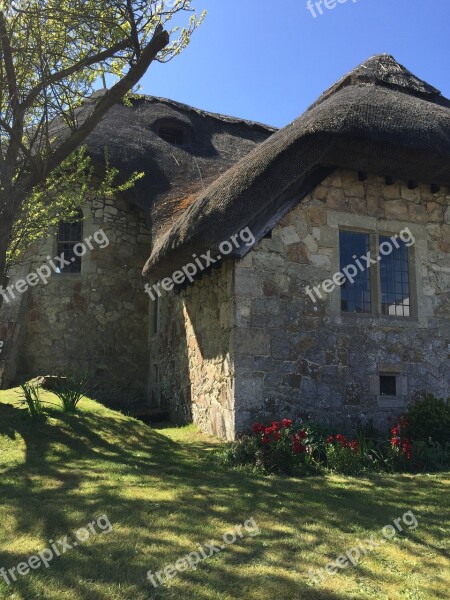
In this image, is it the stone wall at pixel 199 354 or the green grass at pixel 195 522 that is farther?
the stone wall at pixel 199 354

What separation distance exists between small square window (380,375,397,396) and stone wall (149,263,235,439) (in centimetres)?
221

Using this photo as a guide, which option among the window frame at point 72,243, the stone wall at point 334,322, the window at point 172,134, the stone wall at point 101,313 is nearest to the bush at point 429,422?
the stone wall at point 334,322

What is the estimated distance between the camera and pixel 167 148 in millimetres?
11555

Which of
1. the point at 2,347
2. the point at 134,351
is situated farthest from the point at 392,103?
the point at 2,347

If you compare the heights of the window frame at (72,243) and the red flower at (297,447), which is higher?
the window frame at (72,243)

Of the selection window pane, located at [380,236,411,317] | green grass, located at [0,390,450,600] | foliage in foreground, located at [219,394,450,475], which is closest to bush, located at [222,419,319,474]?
foliage in foreground, located at [219,394,450,475]

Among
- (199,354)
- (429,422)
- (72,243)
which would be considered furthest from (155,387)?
(429,422)

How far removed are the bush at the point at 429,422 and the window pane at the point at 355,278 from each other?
149cm

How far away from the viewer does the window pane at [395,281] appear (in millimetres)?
7844

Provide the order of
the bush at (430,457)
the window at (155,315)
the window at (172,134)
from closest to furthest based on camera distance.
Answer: the bush at (430,457) < the window at (155,315) < the window at (172,134)

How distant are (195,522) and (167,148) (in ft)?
29.4

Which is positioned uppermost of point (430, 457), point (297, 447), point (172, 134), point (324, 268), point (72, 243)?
point (172, 134)

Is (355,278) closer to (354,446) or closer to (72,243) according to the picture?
(354,446)

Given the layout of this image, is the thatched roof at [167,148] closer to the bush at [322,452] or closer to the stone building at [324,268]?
the stone building at [324,268]
